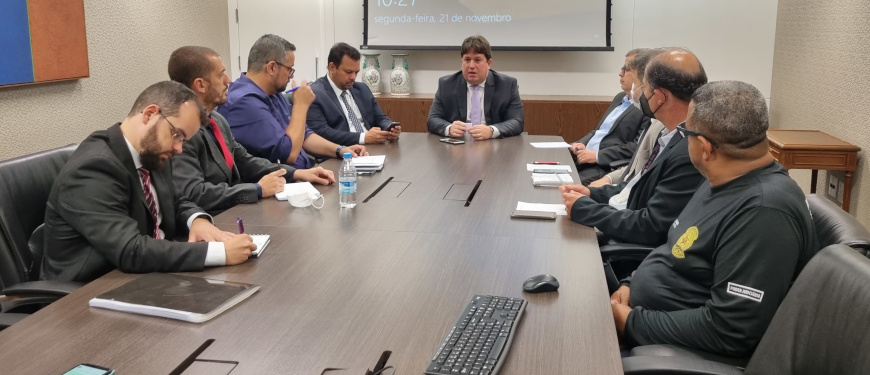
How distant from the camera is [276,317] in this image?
71.0 inches

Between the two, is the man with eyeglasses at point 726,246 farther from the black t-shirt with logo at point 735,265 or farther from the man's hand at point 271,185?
the man's hand at point 271,185

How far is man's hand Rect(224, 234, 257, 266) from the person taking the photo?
2191mm

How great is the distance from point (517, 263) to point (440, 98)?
316 cm

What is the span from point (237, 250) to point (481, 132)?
2885mm

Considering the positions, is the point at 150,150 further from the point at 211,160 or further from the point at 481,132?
the point at 481,132

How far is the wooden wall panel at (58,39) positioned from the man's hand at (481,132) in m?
2.52

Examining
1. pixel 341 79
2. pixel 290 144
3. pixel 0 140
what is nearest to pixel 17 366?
pixel 290 144

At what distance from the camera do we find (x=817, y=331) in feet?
5.07

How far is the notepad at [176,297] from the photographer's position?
70.4 inches

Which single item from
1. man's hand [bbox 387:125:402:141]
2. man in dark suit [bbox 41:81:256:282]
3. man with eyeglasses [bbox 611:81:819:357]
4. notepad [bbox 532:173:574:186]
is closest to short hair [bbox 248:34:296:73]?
man's hand [bbox 387:125:402:141]

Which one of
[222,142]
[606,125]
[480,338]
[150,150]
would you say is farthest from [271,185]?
[606,125]

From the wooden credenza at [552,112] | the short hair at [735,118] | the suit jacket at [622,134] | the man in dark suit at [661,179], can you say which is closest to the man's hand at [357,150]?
the suit jacket at [622,134]

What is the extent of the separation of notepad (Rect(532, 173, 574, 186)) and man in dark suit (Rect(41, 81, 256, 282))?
162cm

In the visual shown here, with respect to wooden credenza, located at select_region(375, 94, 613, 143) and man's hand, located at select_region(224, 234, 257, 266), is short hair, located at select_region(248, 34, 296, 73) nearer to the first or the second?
man's hand, located at select_region(224, 234, 257, 266)
